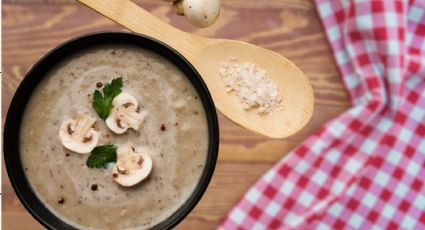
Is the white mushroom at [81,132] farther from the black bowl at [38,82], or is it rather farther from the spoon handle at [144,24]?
the spoon handle at [144,24]

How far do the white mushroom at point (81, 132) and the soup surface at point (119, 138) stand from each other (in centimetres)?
1

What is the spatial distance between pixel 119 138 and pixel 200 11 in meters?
0.30

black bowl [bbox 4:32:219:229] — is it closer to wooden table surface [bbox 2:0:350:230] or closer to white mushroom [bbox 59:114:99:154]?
white mushroom [bbox 59:114:99:154]

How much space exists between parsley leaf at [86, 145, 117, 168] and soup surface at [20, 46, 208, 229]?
15mm

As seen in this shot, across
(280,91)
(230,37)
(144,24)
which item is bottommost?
(280,91)

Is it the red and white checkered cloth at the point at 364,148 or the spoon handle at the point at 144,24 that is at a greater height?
the spoon handle at the point at 144,24

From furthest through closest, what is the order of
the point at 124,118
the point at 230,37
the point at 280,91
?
the point at 230,37
the point at 280,91
the point at 124,118

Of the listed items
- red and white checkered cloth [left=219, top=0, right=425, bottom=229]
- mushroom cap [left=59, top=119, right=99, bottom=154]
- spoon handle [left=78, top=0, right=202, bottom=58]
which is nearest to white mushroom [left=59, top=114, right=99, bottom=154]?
mushroom cap [left=59, top=119, right=99, bottom=154]

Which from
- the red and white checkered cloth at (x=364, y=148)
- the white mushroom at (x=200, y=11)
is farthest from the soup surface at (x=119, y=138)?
the red and white checkered cloth at (x=364, y=148)

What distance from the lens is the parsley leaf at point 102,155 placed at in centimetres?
119

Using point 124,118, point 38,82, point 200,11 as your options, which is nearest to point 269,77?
point 200,11

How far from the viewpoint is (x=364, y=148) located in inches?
59.4

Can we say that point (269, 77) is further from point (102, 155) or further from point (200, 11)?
point (102, 155)

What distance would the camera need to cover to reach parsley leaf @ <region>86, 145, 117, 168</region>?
119 centimetres
